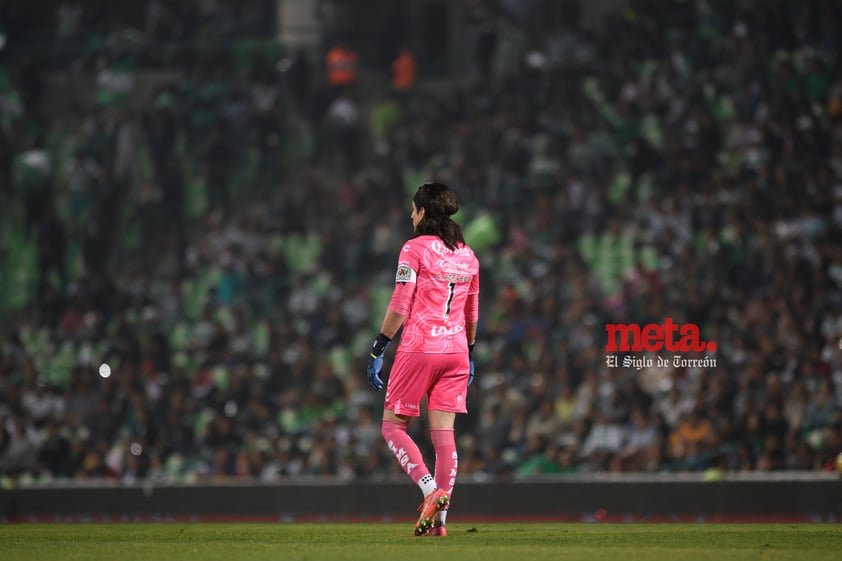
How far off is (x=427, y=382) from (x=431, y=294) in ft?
1.74

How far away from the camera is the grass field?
764 cm

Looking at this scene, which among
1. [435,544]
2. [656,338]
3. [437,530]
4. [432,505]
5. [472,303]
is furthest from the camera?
[656,338]

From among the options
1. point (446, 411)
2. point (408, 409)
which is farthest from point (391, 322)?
point (446, 411)

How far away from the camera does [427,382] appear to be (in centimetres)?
891

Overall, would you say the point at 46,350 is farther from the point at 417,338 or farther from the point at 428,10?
the point at 417,338

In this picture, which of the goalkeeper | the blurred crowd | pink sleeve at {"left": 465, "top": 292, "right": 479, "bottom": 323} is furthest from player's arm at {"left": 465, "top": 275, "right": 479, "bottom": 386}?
the blurred crowd

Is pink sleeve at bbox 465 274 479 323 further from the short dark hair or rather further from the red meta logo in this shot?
the red meta logo

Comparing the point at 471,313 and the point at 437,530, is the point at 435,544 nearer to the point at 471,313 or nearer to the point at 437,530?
the point at 437,530

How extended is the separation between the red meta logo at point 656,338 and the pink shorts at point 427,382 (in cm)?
921

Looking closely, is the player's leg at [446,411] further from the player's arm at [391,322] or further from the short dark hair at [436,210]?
the short dark hair at [436,210]

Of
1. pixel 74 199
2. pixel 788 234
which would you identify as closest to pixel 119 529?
pixel 788 234

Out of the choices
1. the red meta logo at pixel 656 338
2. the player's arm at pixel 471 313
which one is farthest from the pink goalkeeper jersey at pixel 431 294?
the red meta logo at pixel 656 338

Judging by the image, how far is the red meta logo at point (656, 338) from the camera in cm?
1789

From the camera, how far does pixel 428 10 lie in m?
26.4
